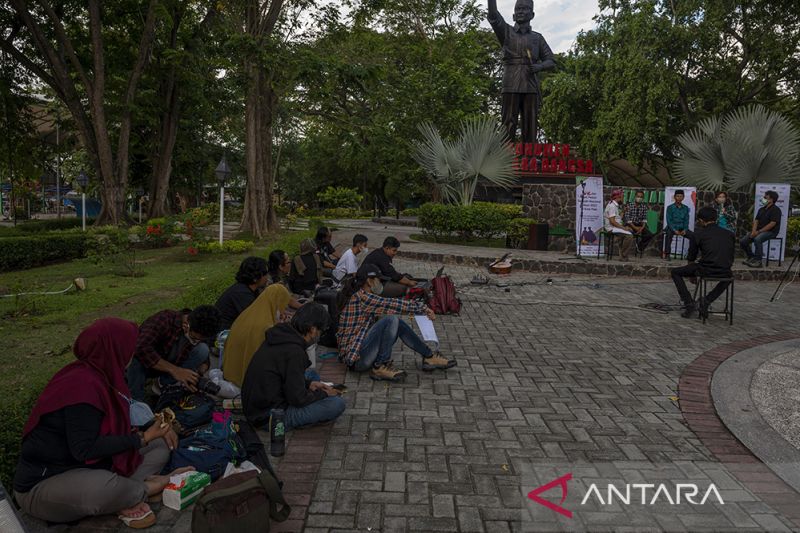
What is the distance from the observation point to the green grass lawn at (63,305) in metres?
4.81

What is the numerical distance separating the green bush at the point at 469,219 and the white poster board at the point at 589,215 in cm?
274

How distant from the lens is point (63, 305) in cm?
942

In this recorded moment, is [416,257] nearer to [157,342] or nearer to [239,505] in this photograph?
[157,342]

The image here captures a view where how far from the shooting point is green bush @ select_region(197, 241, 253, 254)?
1638cm

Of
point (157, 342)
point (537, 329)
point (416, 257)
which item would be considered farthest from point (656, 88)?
point (157, 342)

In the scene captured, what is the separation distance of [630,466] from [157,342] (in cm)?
407

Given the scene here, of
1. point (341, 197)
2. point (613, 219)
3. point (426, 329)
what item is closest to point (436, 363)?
point (426, 329)

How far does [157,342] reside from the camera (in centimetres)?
504

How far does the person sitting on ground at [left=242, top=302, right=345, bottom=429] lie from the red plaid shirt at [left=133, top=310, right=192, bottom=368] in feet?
3.00

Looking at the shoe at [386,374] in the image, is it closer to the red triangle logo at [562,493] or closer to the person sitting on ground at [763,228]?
the red triangle logo at [562,493]

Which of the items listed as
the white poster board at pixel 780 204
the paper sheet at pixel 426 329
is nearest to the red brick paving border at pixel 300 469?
the paper sheet at pixel 426 329

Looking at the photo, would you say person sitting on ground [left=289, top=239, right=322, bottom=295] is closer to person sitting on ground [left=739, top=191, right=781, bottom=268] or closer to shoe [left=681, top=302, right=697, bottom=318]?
shoe [left=681, top=302, right=697, bottom=318]

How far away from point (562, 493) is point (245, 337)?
302 cm
